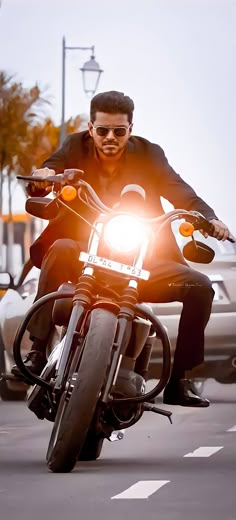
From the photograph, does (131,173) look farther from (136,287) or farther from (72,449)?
(72,449)

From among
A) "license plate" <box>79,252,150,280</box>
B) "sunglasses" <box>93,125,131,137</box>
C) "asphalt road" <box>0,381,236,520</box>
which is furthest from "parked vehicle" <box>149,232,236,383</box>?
"license plate" <box>79,252,150,280</box>

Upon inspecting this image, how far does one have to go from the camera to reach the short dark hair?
10.2 meters

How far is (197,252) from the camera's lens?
1039 cm

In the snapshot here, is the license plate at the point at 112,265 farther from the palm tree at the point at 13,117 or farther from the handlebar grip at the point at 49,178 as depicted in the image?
the palm tree at the point at 13,117

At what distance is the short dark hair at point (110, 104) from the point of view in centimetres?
1023

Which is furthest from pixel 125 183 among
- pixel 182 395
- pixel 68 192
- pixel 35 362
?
pixel 182 395

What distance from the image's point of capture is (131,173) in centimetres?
1042

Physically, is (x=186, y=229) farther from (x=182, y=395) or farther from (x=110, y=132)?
(x=182, y=395)

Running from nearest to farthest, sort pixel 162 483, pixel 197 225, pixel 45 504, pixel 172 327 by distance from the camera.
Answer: pixel 45 504
pixel 162 483
pixel 197 225
pixel 172 327

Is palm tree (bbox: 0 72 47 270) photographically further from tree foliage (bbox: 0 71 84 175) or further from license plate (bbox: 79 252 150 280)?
license plate (bbox: 79 252 150 280)

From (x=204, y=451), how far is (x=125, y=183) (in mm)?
1777

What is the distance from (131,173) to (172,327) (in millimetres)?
6190

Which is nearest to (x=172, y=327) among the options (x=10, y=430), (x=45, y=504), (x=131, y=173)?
(x=10, y=430)

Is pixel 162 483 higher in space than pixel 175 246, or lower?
lower
